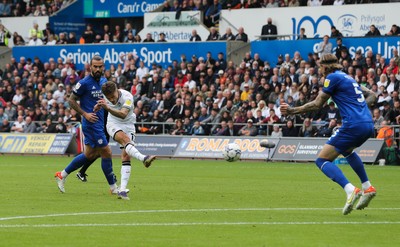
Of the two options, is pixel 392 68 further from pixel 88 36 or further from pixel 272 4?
pixel 88 36

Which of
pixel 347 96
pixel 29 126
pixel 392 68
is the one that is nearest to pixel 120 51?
pixel 29 126

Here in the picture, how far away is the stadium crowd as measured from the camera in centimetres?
3478

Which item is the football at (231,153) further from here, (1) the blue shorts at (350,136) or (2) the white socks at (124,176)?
(1) the blue shorts at (350,136)

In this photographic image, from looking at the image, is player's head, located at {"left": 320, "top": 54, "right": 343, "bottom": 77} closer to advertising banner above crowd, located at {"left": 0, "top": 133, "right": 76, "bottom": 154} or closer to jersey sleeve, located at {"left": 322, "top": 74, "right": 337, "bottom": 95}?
jersey sleeve, located at {"left": 322, "top": 74, "right": 337, "bottom": 95}

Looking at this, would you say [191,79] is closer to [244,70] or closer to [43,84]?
[244,70]

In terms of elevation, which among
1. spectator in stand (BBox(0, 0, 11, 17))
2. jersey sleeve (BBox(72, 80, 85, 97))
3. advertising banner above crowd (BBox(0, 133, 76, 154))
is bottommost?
advertising banner above crowd (BBox(0, 133, 76, 154))

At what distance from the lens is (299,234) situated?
12273 mm

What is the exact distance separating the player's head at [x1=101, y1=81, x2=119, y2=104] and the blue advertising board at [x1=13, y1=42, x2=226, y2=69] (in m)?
23.8

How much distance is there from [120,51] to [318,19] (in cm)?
966

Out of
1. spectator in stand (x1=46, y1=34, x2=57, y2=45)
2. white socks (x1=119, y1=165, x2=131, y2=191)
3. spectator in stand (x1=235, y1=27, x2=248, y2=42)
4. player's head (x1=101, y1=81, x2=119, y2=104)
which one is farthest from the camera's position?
spectator in stand (x1=46, y1=34, x2=57, y2=45)

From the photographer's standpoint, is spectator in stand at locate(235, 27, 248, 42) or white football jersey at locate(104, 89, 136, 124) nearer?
white football jersey at locate(104, 89, 136, 124)

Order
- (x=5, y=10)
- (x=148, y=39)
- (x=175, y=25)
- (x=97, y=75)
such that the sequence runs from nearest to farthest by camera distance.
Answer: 1. (x=97, y=75)
2. (x=148, y=39)
3. (x=175, y=25)
4. (x=5, y=10)

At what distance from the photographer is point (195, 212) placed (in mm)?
15195

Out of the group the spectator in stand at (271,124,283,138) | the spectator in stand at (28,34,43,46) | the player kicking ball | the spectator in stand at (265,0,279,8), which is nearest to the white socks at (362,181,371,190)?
the player kicking ball
